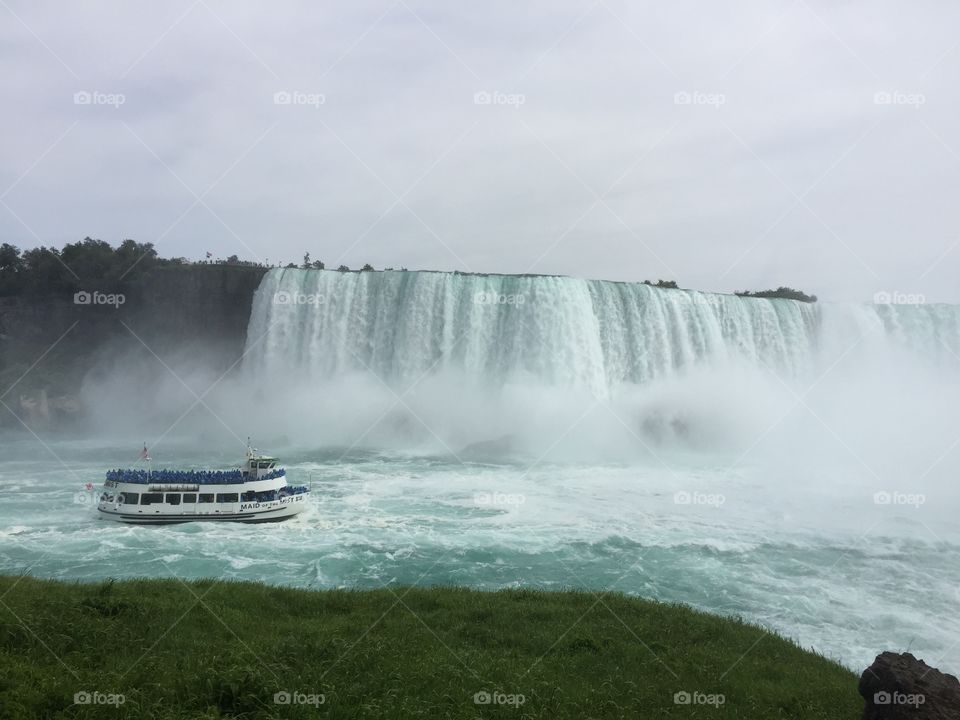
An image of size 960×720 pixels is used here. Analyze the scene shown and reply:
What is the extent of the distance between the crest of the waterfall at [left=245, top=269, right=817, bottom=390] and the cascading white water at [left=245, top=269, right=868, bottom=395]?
0.06 m

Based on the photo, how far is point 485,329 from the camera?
133ft

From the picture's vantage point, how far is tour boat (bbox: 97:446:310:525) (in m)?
20.4

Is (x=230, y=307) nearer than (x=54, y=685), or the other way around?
(x=54, y=685)

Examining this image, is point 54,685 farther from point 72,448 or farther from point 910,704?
point 72,448

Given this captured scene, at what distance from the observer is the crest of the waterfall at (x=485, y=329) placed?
40125 millimetres

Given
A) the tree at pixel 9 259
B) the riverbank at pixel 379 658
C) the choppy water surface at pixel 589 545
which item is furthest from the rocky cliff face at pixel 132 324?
A: the riverbank at pixel 379 658

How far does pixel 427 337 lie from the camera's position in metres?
40.8

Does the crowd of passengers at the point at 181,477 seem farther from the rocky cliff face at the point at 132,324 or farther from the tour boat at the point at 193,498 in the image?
the rocky cliff face at the point at 132,324

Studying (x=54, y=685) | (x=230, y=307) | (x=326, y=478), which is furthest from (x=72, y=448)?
(x=54, y=685)

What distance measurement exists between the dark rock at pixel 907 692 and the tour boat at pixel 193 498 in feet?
57.8

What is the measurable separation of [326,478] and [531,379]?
15365 mm

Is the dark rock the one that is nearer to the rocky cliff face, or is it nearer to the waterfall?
the waterfall

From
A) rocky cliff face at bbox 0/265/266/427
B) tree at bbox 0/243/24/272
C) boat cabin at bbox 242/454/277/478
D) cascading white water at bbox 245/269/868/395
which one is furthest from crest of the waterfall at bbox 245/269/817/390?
tree at bbox 0/243/24/272

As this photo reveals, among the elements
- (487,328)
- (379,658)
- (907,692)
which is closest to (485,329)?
(487,328)
